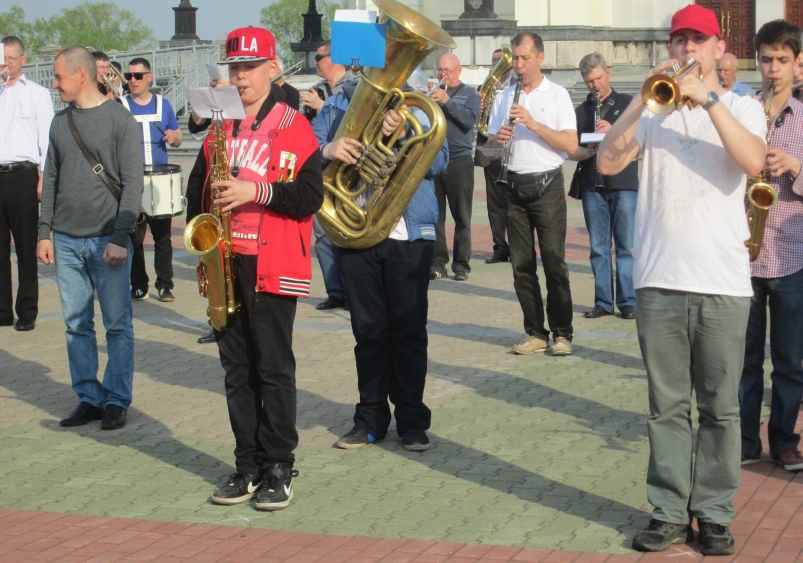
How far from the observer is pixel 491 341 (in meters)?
8.83

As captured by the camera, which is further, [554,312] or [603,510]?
[554,312]

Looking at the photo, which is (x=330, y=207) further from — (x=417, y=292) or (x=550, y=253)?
(x=550, y=253)

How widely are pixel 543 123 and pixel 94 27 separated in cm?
9326

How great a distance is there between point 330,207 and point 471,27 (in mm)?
22487

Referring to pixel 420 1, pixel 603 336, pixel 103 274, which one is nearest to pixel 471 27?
pixel 420 1

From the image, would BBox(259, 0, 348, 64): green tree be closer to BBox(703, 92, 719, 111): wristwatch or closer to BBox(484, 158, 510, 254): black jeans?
BBox(484, 158, 510, 254): black jeans

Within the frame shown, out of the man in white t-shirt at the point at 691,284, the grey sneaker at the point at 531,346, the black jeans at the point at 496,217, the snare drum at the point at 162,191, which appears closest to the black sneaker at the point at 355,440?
the man in white t-shirt at the point at 691,284

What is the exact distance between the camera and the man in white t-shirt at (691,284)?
4.54m

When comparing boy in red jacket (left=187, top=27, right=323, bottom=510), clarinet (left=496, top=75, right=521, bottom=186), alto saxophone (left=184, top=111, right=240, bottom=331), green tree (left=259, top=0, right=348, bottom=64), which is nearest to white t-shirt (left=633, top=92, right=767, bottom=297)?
boy in red jacket (left=187, top=27, right=323, bottom=510)

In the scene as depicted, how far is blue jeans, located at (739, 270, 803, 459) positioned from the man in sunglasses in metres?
6.43

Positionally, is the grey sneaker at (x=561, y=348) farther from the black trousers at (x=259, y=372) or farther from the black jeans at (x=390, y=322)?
the black trousers at (x=259, y=372)

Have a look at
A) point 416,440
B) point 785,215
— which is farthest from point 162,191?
point 785,215

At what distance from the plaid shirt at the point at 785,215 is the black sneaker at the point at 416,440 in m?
1.86

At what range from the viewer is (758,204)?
5.29m
